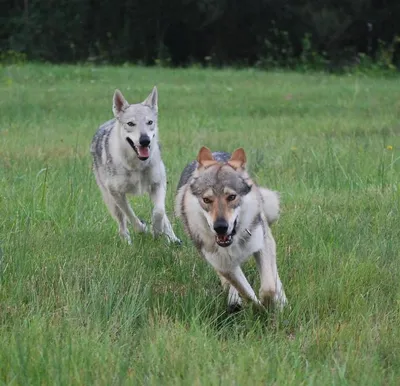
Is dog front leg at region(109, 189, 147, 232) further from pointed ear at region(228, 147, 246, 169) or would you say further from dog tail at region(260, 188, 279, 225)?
pointed ear at region(228, 147, 246, 169)

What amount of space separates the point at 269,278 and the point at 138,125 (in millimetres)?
2840

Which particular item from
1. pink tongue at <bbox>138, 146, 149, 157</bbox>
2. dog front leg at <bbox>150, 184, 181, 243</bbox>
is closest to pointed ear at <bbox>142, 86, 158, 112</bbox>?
pink tongue at <bbox>138, 146, 149, 157</bbox>

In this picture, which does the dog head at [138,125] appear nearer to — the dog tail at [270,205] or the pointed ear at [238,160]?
the dog tail at [270,205]

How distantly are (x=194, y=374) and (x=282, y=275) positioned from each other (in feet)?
6.17

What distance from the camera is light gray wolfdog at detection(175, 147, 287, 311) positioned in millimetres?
4577

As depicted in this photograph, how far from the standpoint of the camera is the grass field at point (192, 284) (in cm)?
356

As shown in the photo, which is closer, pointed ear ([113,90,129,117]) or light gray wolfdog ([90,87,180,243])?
light gray wolfdog ([90,87,180,243])

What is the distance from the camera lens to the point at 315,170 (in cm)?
844

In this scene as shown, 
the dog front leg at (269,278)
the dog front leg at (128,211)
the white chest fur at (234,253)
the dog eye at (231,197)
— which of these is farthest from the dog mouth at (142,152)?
the dog eye at (231,197)

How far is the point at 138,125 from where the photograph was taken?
23.6ft

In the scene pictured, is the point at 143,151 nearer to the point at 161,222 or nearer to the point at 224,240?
the point at 161,222

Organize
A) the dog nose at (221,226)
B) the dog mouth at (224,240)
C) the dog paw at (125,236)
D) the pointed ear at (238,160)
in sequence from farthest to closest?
the dog paw at (125,236) < the pointed ear at (238,160) < the dog mouth at (224,240) < the dog nose at (221,226)

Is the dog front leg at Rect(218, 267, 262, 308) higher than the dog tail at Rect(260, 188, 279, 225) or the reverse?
the reverse

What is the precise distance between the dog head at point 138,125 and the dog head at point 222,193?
6.70ft
